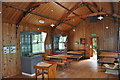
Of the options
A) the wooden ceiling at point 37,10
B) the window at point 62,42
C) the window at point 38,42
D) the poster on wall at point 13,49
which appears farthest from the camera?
the window at point 62,42

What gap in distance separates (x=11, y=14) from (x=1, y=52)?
1.83 metres

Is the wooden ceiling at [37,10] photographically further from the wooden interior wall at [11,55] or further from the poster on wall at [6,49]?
the poster on wall at [6,49]

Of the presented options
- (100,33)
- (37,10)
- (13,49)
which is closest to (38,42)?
(13,49)

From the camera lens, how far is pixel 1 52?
4.69 meters

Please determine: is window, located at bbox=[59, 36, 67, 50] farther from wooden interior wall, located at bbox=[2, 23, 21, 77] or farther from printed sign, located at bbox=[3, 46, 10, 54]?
printed sign, located at bbox=[3, 46, 10, 54]

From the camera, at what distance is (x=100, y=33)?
948 cm

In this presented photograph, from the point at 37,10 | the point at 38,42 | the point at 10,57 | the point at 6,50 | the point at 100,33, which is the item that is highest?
the point at 37,10

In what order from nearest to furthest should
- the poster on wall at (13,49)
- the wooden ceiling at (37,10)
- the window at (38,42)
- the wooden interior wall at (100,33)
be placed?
the wooden ceiling at (37,10) < the poster on wall at (13,49) < the window at (38,42) < the wooden interior wall at (100,33)

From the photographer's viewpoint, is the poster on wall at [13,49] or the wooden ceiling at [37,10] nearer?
the wooden ceiling at [37,10]

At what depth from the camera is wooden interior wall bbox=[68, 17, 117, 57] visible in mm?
8891

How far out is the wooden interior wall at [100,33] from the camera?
8.89m

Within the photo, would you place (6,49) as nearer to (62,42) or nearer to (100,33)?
(62,42)

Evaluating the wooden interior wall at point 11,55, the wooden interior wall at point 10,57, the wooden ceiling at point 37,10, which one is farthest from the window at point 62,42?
the wooden interior wall at point 10,57

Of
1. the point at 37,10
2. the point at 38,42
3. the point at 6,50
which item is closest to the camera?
the point at 6,50
